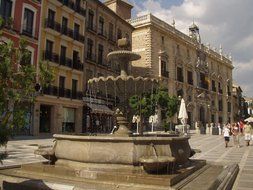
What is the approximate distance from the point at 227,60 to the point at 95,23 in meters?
36.0

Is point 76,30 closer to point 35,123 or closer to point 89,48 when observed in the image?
point 89,48

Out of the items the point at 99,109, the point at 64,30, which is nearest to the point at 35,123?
the point at 99,109

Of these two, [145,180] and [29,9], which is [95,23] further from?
[145,180]

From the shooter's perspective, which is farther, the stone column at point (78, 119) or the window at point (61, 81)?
the stone column at point (78, 119)

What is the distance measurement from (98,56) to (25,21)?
935 cm

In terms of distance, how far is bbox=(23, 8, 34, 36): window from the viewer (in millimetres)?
22725

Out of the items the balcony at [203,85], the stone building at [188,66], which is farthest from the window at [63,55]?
the balcony at [203,85]

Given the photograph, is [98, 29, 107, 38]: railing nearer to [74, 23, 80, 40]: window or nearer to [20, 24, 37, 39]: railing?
[74, 23, 80, 40]: window

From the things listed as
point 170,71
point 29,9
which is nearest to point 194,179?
point 29,9

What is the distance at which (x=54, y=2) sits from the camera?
2536 centimetres

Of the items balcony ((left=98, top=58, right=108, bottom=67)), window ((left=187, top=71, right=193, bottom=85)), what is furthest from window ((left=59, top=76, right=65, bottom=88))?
window ((left=187, top=71, right=193, bottom=85))

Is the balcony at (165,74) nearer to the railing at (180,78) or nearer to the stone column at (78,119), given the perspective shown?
the railing at (180,78)

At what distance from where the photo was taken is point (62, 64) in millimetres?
25922

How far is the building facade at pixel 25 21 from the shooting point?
21.0 m
